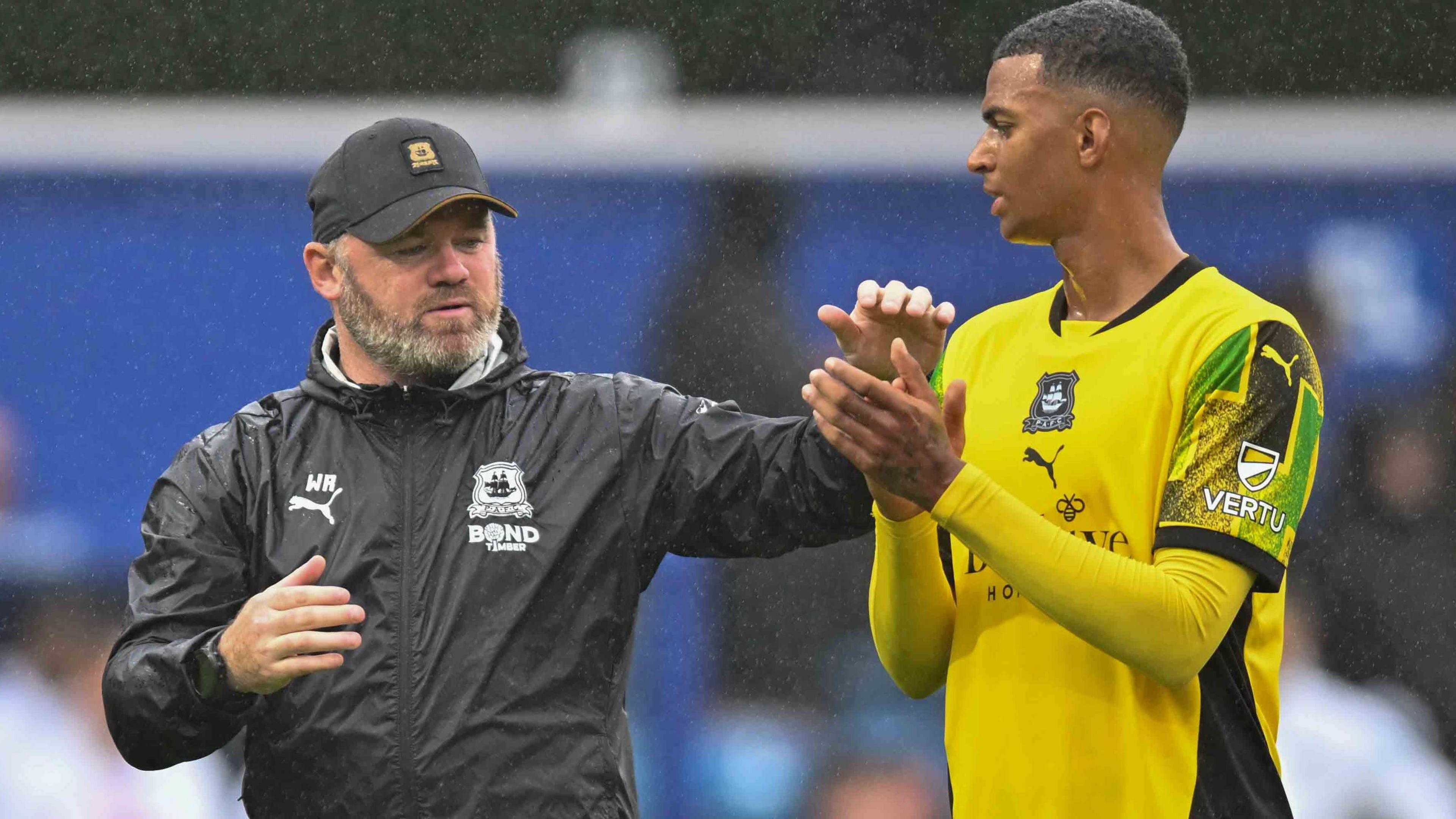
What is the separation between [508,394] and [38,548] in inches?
108

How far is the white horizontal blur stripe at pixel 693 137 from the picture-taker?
5.03 meters

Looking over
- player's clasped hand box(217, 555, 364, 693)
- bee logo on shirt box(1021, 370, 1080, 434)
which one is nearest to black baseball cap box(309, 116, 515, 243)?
player's clasped hand box(217, 555, 364, 693)

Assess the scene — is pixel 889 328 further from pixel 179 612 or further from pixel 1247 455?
pixel 179 612

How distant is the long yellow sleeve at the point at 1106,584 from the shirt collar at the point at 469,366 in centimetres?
83

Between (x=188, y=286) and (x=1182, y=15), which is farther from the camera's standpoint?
(x=1182, y=15)

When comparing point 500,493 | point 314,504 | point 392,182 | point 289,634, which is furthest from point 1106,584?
point 392,182

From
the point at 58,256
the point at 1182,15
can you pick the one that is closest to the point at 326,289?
the point at 58,256

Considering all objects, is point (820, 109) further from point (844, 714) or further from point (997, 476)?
point (997, 476)

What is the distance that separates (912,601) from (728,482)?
0.33 meters

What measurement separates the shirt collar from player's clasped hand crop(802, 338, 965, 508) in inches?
26.6

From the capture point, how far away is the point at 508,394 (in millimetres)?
2506

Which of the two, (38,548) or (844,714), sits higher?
(38,548)

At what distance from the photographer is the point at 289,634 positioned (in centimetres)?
207

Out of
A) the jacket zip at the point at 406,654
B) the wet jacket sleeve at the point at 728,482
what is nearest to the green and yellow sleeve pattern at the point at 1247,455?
the wet jacket sleeve at the point at 728,482
